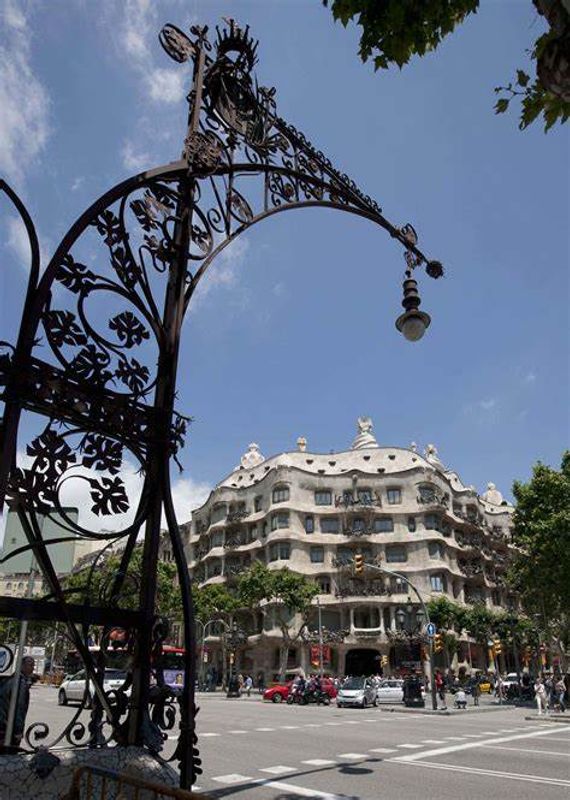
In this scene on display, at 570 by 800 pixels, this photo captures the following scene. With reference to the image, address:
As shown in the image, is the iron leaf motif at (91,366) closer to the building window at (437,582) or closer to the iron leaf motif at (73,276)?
the iron leaf motif at (73,276)

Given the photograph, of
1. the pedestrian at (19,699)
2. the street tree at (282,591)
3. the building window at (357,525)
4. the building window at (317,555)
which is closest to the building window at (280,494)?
the building window at (317,555)

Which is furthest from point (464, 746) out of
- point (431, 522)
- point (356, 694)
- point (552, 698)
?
point (431, 522)

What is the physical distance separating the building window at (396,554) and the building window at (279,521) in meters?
9.33

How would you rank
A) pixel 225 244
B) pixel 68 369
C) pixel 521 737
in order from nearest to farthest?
pixel 68 369 < pixel 225 244 < pixel 521 737

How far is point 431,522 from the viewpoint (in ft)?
180

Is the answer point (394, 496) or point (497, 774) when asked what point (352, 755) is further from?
point (394, 496)

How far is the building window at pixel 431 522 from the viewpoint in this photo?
54.8m

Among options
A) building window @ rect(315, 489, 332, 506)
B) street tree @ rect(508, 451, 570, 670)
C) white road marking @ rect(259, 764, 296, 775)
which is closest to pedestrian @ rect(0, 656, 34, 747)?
white road marking @ rect(259, 764, 296, 775)

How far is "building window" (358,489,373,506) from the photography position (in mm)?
55625

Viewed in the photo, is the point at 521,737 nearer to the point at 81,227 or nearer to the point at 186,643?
the point at 186,643

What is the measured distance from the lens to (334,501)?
56688 mm

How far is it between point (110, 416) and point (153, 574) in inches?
42.3

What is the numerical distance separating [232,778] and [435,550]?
4768 cm

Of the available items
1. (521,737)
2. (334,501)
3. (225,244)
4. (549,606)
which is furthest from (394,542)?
(225,244)
